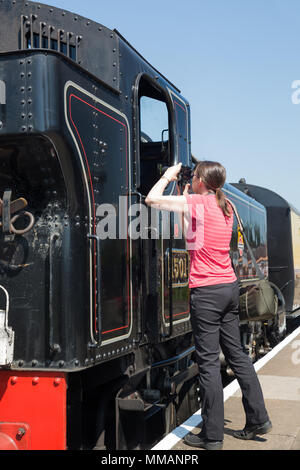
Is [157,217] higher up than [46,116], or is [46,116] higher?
[46,116]

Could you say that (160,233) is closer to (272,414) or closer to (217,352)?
(217,352)

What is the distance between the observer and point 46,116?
2.74 meters

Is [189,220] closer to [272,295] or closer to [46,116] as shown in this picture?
[46,116]

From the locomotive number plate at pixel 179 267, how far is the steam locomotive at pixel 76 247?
0.03 meters

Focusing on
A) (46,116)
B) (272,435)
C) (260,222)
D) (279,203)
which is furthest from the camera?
(279,203)

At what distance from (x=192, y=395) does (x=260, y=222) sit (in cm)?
553

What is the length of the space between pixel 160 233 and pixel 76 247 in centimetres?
117

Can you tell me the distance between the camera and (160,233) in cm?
396

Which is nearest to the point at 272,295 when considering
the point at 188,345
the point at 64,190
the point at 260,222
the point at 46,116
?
the point at 188,345

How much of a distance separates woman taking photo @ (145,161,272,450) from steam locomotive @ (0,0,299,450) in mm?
469

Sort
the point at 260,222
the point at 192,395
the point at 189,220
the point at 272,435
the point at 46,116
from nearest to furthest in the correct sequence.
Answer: the point at 46,116 → the point at 189,220 → the point at 272,435 → the point at 192,395 → the point at 260,222

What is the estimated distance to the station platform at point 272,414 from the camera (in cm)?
321

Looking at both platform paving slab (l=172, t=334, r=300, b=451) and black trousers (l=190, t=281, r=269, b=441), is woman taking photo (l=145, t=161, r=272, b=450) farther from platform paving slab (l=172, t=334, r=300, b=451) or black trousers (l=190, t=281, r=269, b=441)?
platform paving slab (l=172, t=334, r=300, b=451)

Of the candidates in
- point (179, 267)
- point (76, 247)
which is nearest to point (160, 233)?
point (179, 267)
